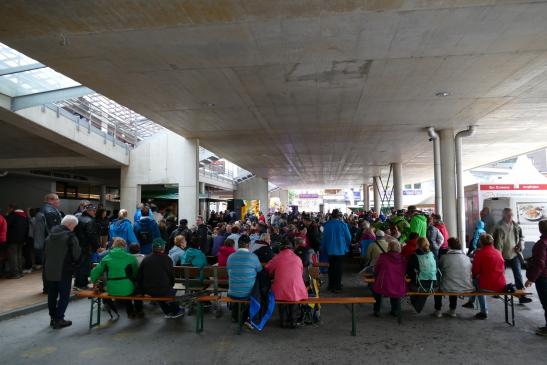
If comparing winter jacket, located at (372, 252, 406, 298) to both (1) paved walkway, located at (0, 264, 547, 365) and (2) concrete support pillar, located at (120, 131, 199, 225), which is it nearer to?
(1) paved walkway, located at (0, 264, 547, 365)

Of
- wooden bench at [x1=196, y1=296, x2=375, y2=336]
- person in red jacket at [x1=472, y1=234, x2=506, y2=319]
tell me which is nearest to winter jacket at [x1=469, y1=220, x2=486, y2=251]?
person in red jacket at [x1=472, y1=234, x2=506, y2=319]

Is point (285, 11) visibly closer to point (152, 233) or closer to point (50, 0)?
point (50, 0)

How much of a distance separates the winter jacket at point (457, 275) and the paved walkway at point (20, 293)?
7231 mm

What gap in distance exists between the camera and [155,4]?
5773 mm

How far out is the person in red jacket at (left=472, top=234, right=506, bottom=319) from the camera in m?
6.38

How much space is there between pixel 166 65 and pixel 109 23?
201cm

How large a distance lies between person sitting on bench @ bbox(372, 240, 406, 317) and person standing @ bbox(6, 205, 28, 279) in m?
8.70

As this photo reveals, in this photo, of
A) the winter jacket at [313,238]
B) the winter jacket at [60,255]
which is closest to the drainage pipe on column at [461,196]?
the winter jacket at [313,238]

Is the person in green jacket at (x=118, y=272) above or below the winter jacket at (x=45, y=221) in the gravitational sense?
below

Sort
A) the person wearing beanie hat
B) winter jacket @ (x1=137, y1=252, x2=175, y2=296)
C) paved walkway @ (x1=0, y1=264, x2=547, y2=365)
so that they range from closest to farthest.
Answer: paved walkway @ (x1=0, y1=264, x2=547, y2=365)
winter jacket @ (x1=137, y1=252, x2=175, y2=296)
the person wearing beanie hat

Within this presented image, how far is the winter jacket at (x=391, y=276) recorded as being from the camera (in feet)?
21.3

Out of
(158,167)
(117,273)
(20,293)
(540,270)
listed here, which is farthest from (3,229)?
(540,270)

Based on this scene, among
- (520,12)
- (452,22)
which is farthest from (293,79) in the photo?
(520,12)

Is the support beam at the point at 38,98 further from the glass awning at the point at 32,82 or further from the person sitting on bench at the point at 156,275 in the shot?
the person sitting on bench at the point at 156,275
